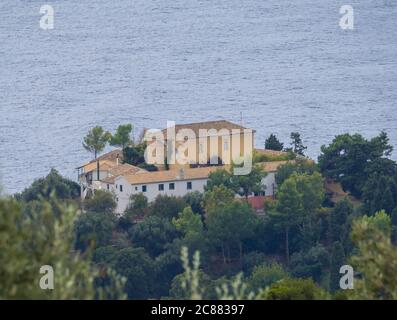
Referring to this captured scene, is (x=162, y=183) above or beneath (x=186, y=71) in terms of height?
beneath

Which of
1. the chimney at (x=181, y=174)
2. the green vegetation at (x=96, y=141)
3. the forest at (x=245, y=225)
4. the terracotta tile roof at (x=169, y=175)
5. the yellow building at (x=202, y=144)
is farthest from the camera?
the green vegetation at (x=96, y=141)

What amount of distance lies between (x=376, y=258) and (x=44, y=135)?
183 feet

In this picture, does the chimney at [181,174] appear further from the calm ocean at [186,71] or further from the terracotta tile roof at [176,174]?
the calm ocean at [186,71]

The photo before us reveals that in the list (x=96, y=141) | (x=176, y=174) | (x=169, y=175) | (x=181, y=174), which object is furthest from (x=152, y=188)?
(x=96, y=141)

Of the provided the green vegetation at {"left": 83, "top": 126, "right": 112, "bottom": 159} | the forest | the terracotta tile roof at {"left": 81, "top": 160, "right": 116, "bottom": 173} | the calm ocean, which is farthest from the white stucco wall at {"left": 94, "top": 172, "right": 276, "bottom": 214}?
the calm ocean

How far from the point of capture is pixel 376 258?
40.3ft

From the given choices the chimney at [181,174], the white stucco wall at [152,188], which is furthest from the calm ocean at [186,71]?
the white stucco wall at [152,188]

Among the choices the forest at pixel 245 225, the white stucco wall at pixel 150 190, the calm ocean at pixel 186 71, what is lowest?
the forest at pixel 245 225

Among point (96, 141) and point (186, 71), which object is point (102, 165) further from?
point (186, 71)

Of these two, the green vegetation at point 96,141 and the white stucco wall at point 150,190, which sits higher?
the green vegetation at point 96,141

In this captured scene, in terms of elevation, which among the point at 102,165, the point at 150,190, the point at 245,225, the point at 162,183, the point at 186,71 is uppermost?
the point at 186,71

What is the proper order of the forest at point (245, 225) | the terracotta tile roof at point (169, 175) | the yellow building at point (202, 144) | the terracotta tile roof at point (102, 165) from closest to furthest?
the forest at point (245, 225), the terracotta tile roof at point (169, 175), the terracotta tile roof at point (102, 165), the yellow building at point (202, 144)

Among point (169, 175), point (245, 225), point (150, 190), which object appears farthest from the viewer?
point (169, 175)
